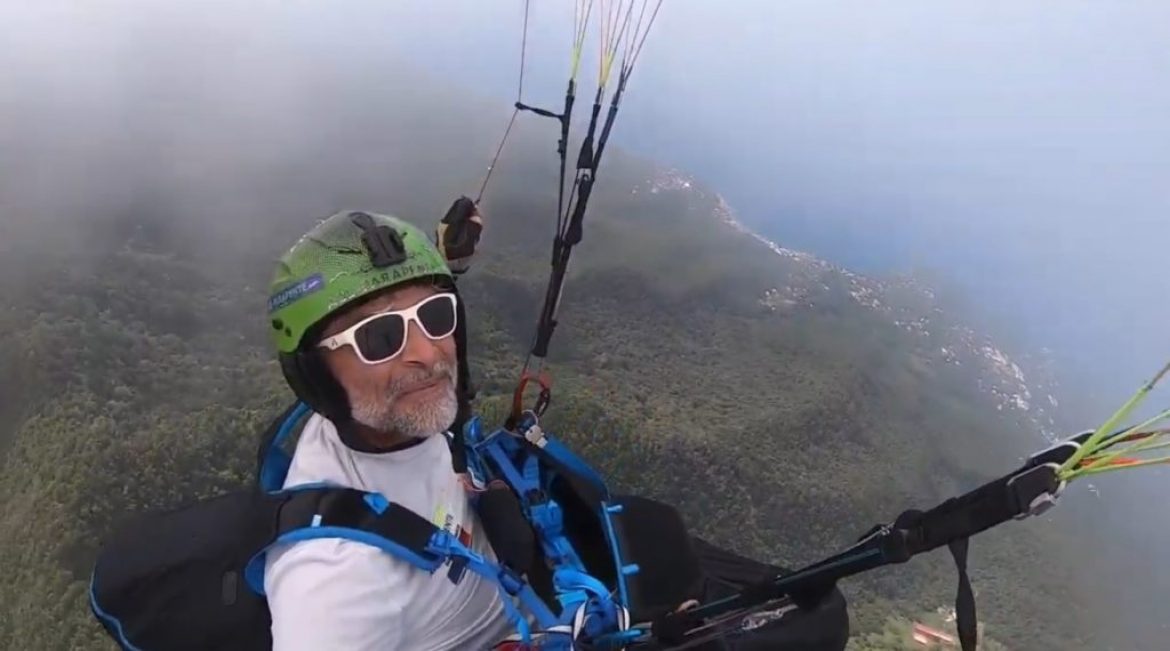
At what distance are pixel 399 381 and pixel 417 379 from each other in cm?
6

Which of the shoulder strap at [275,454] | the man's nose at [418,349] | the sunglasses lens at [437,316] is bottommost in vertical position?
the shoulder strap at [275,454]

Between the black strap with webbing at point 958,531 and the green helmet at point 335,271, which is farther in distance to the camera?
the green helmet at point 335,271

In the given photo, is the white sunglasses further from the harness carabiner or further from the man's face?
the harness carabiner

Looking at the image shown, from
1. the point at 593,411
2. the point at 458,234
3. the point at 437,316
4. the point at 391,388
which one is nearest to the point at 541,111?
the point at 458,234

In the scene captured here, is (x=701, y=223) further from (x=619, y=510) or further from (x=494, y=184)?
(x=619, y=510)

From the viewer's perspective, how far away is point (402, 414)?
266 centimetres

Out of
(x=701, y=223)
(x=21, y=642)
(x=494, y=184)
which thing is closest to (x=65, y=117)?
(x=494, y=184)

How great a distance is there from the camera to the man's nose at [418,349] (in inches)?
107

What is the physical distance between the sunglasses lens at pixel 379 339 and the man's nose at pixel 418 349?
30 mm

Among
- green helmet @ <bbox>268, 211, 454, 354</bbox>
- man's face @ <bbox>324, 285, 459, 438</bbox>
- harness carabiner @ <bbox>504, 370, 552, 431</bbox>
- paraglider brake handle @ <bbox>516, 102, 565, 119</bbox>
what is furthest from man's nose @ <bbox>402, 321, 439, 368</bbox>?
paraglider brake handle @ <bbox>516, 102, 565, 119</bbox>

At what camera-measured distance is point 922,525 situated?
1819 mm

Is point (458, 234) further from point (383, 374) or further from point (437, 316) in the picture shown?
point (383, 374)

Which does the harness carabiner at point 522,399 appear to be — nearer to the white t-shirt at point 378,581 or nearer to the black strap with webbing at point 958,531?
the white t-shirt at point 378,581

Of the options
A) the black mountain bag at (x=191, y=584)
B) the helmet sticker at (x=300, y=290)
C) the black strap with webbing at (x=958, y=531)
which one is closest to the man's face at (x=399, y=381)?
the helmet sticker at (x=300, y=290)
